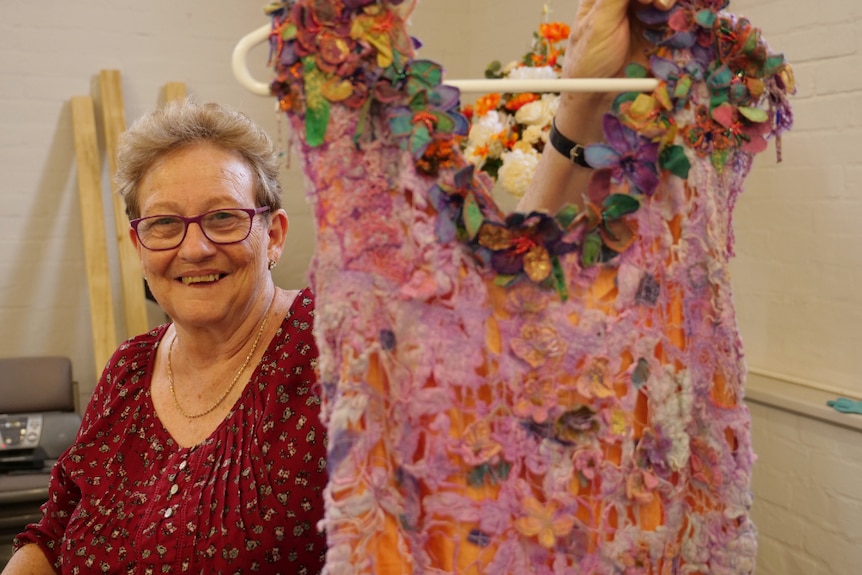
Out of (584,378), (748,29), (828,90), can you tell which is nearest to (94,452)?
(584,378)

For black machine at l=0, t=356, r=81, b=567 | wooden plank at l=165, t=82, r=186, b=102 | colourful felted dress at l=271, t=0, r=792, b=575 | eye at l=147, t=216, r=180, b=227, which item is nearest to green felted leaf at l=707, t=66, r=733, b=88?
colourful felted dress at l=271, t=0, r=792, b=575

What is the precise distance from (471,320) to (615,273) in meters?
0.17

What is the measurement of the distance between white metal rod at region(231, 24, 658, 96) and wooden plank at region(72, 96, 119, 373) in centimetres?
260

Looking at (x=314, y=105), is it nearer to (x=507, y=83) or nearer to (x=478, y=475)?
(x=507, y=83)

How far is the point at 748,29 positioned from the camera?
90 cm

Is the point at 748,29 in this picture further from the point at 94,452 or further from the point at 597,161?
the point at 94,452

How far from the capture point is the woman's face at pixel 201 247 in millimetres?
1432

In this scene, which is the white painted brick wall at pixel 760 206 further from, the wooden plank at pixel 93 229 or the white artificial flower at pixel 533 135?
the white artificial flower at pixel 533 135

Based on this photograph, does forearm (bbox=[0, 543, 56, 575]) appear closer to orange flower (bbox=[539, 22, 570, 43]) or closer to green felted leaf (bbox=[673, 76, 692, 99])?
green felted leaf (bbox=[673, 76, 692, 99])

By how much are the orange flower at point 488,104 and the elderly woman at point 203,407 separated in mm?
782

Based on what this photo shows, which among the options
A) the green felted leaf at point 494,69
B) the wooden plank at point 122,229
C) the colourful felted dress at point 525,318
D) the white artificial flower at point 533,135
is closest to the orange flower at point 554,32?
the green felted leaf at point 494,69

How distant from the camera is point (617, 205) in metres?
0.87

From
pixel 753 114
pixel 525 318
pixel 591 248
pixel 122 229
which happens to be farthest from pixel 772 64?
pixel 122 229

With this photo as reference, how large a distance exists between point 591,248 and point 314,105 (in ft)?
1.07
